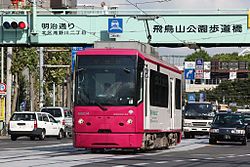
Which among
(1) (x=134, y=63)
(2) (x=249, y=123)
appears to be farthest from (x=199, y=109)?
(1) (x=134, y=63)

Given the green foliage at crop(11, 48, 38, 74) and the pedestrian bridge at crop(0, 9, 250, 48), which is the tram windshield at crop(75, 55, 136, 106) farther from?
the green foliage at crop(11, 48, 38, 74)

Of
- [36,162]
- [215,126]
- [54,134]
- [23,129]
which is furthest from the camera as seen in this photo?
[54,134]

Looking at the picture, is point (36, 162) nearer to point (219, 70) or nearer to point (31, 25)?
point (31, 25)

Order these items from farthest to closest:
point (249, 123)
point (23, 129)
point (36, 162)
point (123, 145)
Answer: point (249, 123) < point (23, 129) < point (123, 145) < point (36, 162)

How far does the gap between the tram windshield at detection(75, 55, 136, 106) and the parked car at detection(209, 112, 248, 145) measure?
12.4 metres

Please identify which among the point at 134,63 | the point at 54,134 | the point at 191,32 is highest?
the point at 191,32

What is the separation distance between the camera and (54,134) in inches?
1718

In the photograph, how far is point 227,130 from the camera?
35281 millimetres

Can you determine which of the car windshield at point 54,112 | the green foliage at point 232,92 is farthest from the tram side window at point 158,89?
the green foliage at point 232,92

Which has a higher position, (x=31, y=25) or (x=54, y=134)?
(x=31, y=25)

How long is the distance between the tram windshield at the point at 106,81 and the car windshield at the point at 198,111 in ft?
71.8

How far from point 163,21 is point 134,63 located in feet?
61.6

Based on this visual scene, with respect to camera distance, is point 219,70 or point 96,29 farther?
point 219,70

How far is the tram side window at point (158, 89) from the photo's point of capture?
25.0 m
